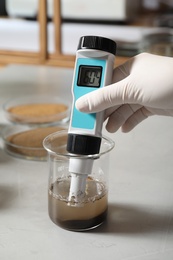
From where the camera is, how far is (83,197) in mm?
808

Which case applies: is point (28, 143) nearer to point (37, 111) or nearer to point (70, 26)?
point (37, 111)

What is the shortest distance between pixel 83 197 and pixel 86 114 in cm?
15

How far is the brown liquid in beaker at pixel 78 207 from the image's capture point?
31.4 inches

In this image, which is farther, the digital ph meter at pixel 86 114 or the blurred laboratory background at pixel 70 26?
the blurred laboratory background at pixel 70 26

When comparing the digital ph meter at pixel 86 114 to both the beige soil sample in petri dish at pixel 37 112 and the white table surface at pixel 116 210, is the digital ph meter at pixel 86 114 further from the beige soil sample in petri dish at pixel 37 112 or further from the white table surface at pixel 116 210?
the beige soil sample in petri dish at pixel 37 112

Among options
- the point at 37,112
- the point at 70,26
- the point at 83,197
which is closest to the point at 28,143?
the point at 37,112

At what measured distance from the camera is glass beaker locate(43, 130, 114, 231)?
80 centimetres

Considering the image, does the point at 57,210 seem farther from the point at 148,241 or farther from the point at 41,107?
the point at 41,107

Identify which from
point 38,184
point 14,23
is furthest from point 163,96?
point 14,23

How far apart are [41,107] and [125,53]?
2.42ft

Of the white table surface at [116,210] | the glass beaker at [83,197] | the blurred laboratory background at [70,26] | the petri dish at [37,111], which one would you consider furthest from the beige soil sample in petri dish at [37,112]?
the blurred laboratory background at [70,26]

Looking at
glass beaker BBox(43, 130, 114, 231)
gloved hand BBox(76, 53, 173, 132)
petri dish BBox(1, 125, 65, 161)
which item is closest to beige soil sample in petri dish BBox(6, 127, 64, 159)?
petri dish BBox(1, 125, 65, 161)

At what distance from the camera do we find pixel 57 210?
0.82m

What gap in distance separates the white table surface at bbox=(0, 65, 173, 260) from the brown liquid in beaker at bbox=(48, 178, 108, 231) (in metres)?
0.02
